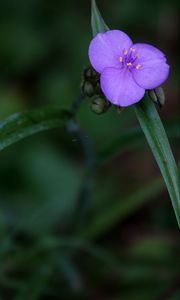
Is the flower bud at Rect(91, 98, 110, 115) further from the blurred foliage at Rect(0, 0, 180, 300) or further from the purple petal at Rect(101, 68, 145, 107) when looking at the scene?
the blurred foliage at Rect(0, 0, 180, 300)

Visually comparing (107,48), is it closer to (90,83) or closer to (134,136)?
(90,83)

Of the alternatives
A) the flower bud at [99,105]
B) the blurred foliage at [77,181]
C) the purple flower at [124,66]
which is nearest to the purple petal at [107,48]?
the purple flower at [124,66]

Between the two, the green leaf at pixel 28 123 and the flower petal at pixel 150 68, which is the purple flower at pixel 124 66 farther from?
the green leaf at pixel 28 123

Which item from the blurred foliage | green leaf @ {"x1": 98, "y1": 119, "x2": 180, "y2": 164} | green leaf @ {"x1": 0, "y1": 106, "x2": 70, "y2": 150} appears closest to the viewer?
green leaf @ {"x1": 0, "y1": 106, "x2": 70, "y2": 150}

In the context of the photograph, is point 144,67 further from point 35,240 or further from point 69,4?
point 69,4

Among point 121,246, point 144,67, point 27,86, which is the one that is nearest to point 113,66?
point 144,67

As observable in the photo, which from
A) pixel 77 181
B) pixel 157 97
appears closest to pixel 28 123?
pixel 157 97

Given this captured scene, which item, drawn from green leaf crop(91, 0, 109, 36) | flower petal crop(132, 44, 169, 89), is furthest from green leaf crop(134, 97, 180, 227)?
green leaf crop(91, 0, 109, 36)
